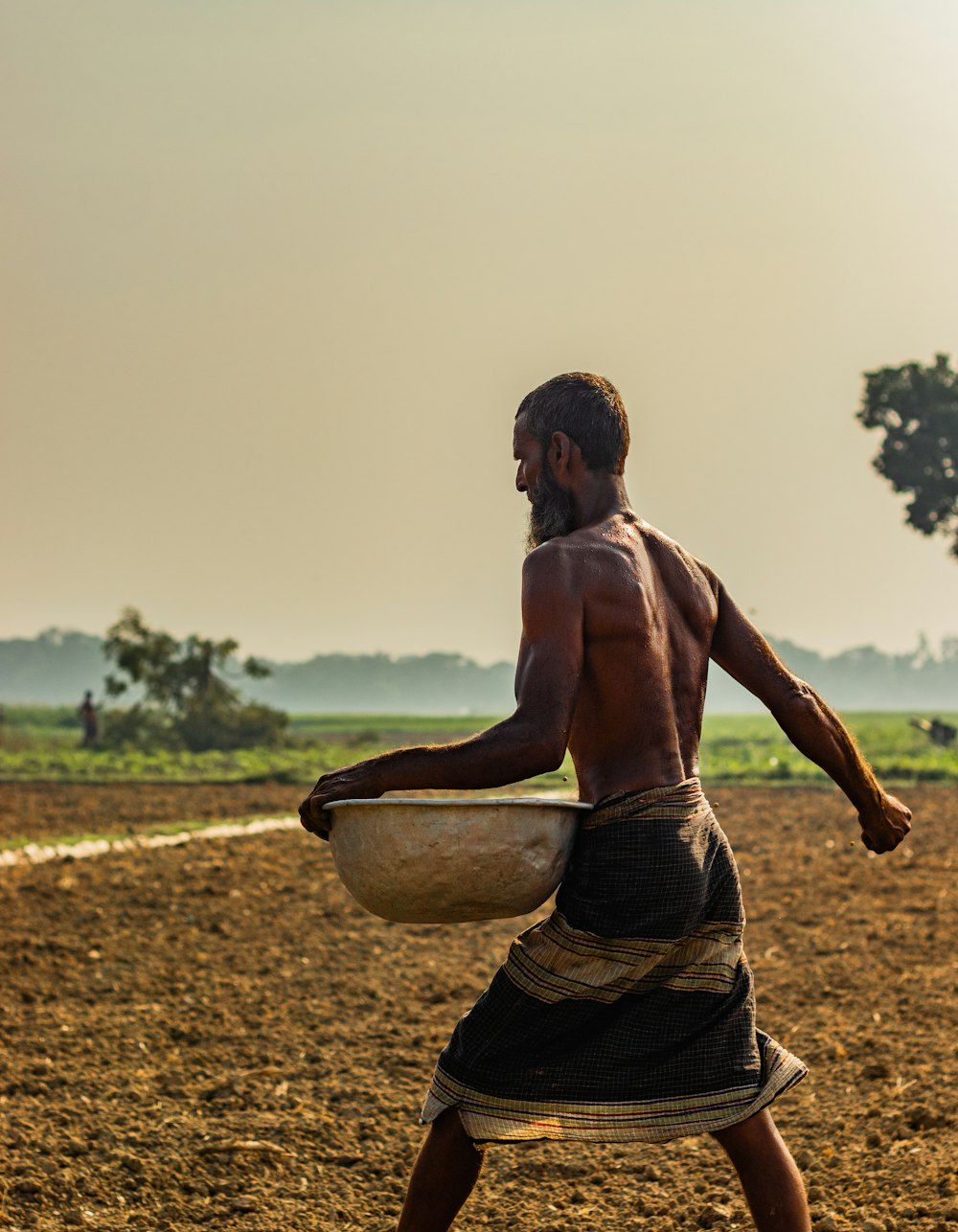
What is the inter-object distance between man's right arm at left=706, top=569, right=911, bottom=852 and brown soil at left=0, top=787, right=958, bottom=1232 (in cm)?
119

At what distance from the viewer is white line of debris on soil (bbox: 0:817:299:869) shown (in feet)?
34.5

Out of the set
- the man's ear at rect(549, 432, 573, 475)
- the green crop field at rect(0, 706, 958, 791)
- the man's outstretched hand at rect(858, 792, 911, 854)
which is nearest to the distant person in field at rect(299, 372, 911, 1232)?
the man's ear at rect(549, 432, 573, 475)

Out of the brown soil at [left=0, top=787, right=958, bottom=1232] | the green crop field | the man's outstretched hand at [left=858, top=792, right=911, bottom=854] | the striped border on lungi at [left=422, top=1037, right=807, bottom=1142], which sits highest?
the man's outstretched hand at [left=858, top=792, right=911, bottom=854]

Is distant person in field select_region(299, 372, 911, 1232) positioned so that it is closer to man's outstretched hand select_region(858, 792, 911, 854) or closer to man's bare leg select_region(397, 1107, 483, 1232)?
man's bare leg select_region(397, 1107, 483, 1232)

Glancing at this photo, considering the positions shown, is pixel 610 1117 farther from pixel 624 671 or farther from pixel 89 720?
pixel 89 720

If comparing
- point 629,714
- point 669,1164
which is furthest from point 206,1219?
point 629,714

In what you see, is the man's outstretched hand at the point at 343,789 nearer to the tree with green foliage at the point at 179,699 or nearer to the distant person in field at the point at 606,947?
the distant person in field at the point at 606,947

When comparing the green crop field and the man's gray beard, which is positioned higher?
the man's gray beard

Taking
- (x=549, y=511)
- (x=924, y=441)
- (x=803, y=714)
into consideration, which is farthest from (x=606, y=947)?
(x=924, y=441)

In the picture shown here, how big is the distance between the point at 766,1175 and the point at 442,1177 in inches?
24.4

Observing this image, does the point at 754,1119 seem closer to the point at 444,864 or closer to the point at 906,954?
the point at 444,864

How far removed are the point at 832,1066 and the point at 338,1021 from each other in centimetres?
212


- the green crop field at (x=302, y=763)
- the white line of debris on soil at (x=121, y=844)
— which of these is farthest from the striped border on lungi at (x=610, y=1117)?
the green crop field at (x=302, y=763)

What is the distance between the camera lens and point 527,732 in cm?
258
